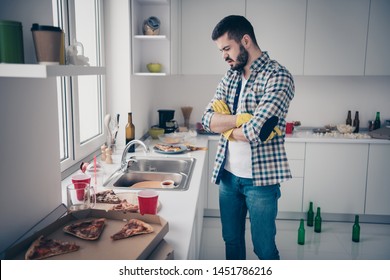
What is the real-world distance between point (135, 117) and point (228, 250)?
136 cm

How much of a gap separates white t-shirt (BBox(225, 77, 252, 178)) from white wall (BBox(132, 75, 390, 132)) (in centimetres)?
177

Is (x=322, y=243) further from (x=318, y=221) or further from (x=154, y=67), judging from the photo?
(x=154, y=67)

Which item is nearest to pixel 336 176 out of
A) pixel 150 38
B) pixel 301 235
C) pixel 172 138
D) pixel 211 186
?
pixel 301 235

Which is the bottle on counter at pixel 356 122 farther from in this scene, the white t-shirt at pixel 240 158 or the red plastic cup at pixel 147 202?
the red plastic cup at pixel 147 202

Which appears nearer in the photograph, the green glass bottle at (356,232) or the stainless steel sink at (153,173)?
the stainless steel sink at (153,173)

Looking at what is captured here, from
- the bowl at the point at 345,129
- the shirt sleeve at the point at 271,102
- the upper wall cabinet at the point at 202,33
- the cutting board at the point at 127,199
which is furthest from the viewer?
the bowl at the point at 345,129

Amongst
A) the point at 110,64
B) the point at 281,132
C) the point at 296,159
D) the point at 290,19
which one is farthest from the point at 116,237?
the point at 290,19

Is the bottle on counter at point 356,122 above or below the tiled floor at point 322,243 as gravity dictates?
above

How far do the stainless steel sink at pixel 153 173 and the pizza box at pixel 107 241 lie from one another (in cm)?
59

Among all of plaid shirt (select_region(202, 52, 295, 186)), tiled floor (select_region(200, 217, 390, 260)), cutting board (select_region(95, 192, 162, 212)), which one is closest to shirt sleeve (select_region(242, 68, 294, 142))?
plaid shirt (select_region(202, 52, 295, 186))

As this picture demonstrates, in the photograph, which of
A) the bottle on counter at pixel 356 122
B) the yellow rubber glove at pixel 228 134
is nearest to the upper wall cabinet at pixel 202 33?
the bottle on counter at pixel 356 122

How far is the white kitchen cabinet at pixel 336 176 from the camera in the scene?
3297mm

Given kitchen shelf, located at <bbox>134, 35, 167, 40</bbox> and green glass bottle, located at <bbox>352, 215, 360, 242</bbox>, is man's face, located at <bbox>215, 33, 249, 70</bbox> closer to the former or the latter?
kitchen shelf, located at <bbox>134, 35, 167, 40</bbox>
